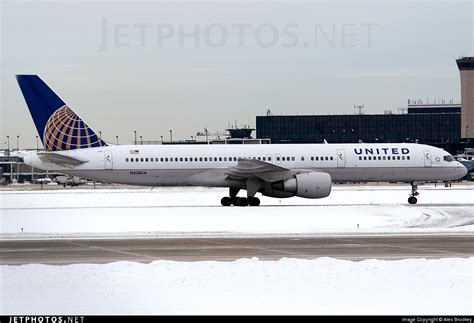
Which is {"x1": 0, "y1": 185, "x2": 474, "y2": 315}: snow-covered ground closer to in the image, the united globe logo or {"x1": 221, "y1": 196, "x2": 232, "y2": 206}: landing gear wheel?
{"x1": 221, "y1": 196, "x2": 232, "y2": 206}: landing gear wheel

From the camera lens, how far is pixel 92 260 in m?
22.2

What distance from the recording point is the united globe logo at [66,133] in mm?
47069

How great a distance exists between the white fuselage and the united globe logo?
0.56 meters

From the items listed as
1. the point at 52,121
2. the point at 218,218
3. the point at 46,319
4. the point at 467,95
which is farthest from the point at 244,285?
the point at 467,95

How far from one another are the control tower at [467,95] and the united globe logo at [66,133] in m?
118

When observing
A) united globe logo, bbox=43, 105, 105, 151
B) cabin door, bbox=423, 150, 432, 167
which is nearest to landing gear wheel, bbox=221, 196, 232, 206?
united globe logo, bbox=43, 105, 105, 151

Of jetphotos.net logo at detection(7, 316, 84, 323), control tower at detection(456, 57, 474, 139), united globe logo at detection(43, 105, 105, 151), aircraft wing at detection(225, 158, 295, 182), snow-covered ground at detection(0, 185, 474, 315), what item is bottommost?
snow-covered ground at detection(0, 185, 474, 315)

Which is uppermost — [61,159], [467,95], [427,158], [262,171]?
[467,95]

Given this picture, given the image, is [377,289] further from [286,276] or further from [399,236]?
[399,236]

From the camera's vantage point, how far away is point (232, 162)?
46.7 metres

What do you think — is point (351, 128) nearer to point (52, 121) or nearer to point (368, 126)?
point (368, 126)

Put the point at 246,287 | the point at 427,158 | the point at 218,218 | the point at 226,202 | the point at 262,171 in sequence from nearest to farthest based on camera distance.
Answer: the point at 246,287 < the point at 218,218 < the point at 262,171 < the point at 226,202 < the point at 427,158

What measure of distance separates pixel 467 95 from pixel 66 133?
124 m

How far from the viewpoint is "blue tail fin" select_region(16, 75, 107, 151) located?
47.1 m
